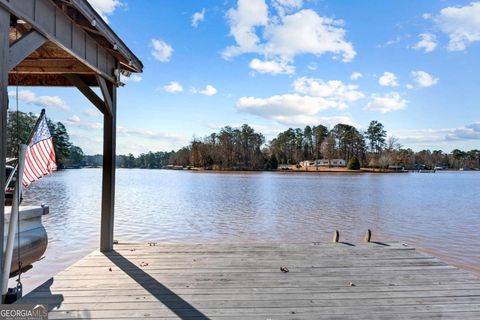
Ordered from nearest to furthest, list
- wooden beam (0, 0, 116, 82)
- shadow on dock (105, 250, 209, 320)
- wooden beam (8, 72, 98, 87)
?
wooden beam (0, 0, 116, 82)
shadow on dock (105, 250, 209, 320)
wooden beam (8, 72, 98, 87)

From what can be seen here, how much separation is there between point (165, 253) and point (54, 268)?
284 cm

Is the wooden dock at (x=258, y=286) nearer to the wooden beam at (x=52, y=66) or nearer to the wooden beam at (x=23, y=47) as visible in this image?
the wooden beam at (x=23, y=47)

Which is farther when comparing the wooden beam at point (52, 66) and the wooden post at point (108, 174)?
the wooden post at point (108, 174)

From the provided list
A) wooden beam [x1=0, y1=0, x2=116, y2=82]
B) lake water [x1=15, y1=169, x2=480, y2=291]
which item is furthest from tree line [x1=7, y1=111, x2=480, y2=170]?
wooden beam [x1=0, y1=0, x2=116, y2=82]

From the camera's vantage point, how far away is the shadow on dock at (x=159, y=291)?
2969mm

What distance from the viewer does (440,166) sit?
115125 mm

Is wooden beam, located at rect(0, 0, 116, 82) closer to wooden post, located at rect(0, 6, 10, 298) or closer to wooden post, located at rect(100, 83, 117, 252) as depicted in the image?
wooden post, located at rect(0, 6, 10, 298)

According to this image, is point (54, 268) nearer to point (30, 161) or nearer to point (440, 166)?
point (30, 161)

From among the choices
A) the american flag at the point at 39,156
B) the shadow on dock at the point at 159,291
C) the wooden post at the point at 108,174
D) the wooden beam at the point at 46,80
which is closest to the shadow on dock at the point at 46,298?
the shadow on dock at the point at 159,291

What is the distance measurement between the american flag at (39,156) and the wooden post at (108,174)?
148 cm

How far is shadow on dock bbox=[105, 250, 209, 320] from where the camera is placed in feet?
9.74

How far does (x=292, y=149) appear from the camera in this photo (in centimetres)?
8762

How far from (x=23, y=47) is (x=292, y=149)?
8616cm

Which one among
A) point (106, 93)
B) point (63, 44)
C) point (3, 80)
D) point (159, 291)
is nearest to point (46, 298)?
point (159, 291)
